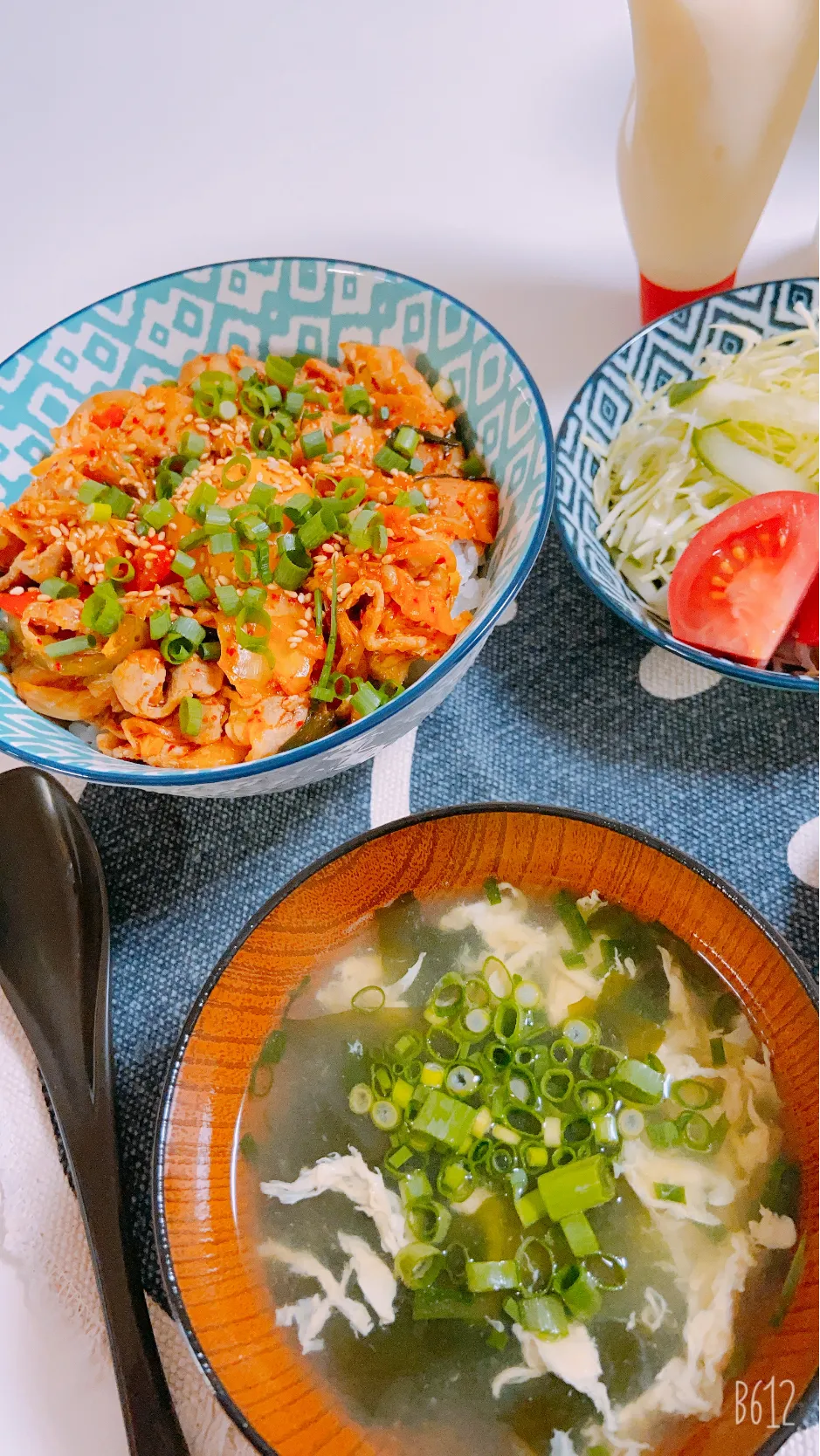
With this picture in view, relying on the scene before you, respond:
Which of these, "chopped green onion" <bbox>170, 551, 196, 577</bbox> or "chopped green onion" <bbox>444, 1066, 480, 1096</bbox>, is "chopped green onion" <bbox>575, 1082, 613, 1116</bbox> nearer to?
"chopped green onion" <bbox>444, 1066, 480, 1096</bbox>

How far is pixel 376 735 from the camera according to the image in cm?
125

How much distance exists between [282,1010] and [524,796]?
1.54 feet

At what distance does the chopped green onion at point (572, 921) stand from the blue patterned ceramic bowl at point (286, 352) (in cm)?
30

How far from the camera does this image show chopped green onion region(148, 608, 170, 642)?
1.36 metres

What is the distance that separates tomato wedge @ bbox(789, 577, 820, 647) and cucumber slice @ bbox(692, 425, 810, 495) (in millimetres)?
220

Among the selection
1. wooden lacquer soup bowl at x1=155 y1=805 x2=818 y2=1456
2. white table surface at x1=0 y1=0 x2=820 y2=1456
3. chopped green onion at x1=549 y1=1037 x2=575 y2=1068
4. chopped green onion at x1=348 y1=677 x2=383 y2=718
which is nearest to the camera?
wooden lacquer soup bowl at x1=155 y1=805 x2=818 y2=1456

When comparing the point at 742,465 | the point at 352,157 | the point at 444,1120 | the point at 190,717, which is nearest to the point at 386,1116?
the point at 444,1120

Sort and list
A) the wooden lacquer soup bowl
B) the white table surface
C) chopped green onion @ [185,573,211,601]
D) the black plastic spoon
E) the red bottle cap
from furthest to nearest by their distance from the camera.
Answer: the white table surface
the red bottle cap
chopped green onion @ [185,573,211,601]
the black plastic spoon
the wooden lacquer soup bowl

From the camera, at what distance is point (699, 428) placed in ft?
5.26

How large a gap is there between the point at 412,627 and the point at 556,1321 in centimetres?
85

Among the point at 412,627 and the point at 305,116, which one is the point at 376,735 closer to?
the point at 412,627

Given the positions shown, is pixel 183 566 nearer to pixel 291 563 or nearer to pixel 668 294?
pixel 291 563

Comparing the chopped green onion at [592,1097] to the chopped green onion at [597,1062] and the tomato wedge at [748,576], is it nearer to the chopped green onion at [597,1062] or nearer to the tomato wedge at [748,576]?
the chopped green onion at [597,1062]

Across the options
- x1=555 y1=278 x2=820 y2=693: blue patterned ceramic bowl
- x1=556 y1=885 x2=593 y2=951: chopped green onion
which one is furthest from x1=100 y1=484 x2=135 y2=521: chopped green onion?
x1=556 y1=885 x2=593 y2=951: chopped green onion
